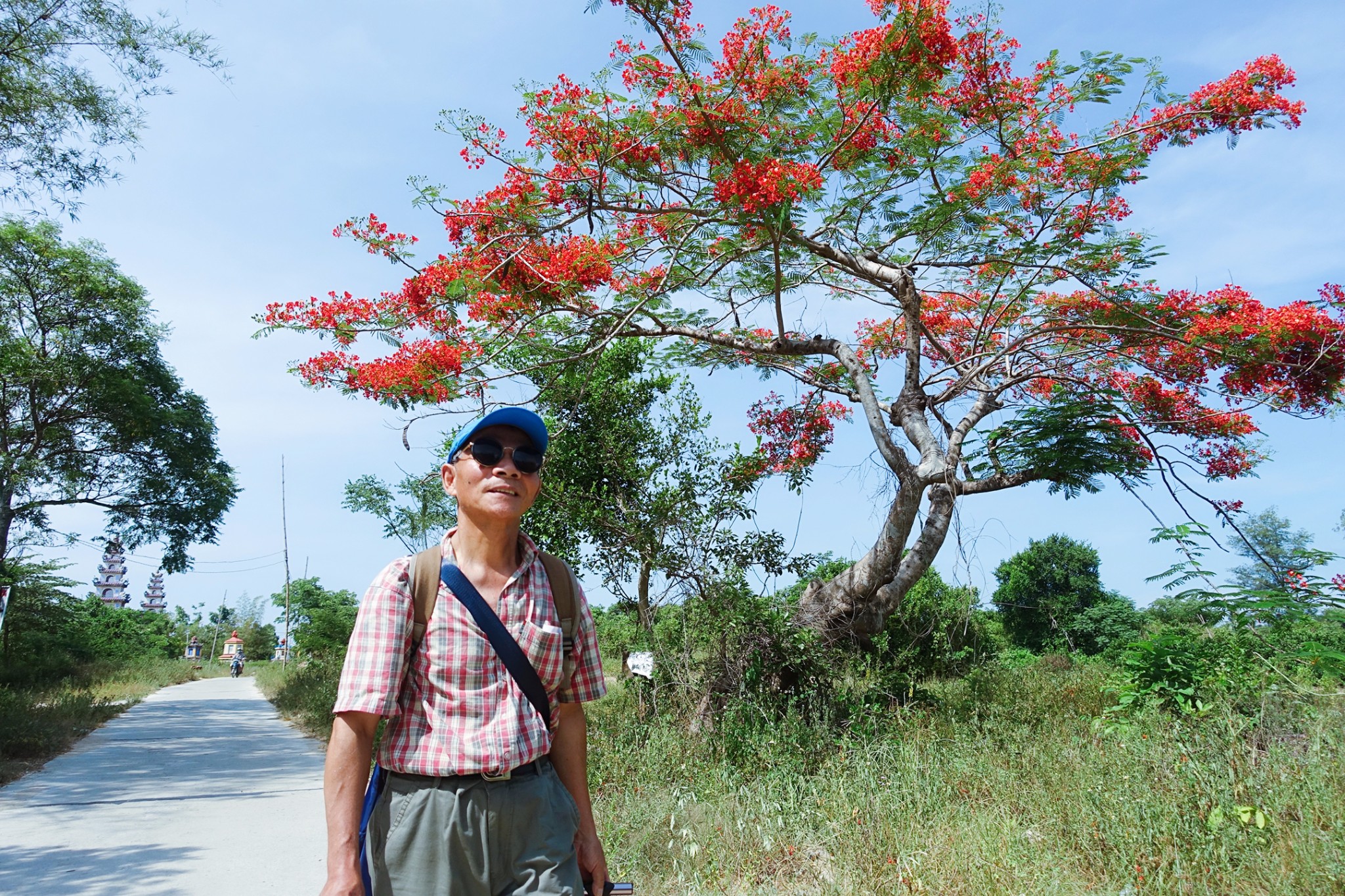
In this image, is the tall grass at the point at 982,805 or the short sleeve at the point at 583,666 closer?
the short sleeve at the point at 583,666

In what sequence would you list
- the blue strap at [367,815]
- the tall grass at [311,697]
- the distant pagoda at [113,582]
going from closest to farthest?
1. the blue strap at [367,815]
2. the tall grass at [311,697]
3. the distant pagoda at [113,582]

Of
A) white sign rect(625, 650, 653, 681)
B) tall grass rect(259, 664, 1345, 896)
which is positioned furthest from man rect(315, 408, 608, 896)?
white sign rect(625, 650, 653, 681)

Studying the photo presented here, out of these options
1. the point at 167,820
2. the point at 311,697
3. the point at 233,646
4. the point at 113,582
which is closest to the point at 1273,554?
the point at 167,820

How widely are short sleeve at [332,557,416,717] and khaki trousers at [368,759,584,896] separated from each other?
0.21m

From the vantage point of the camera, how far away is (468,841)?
1862mm

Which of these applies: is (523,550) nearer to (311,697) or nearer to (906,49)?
(906,49)

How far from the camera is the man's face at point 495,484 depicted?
214 centimetres

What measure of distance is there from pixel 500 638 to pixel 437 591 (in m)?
0.19

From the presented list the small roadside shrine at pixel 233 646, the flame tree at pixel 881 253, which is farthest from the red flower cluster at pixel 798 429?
the small roadside shrine at pixel 233 646

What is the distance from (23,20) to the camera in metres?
8.49

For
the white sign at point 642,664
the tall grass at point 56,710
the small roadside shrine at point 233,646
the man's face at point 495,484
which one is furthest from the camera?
the small roadside shrine at point 233,646

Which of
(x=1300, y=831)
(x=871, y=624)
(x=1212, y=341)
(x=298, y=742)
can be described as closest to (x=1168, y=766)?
(x=1300, y=831)

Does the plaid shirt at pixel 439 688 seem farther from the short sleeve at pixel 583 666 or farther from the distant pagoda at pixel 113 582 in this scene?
the distant pagoda at pixel 113 582

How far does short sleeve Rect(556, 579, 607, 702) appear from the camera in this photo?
223 cm
